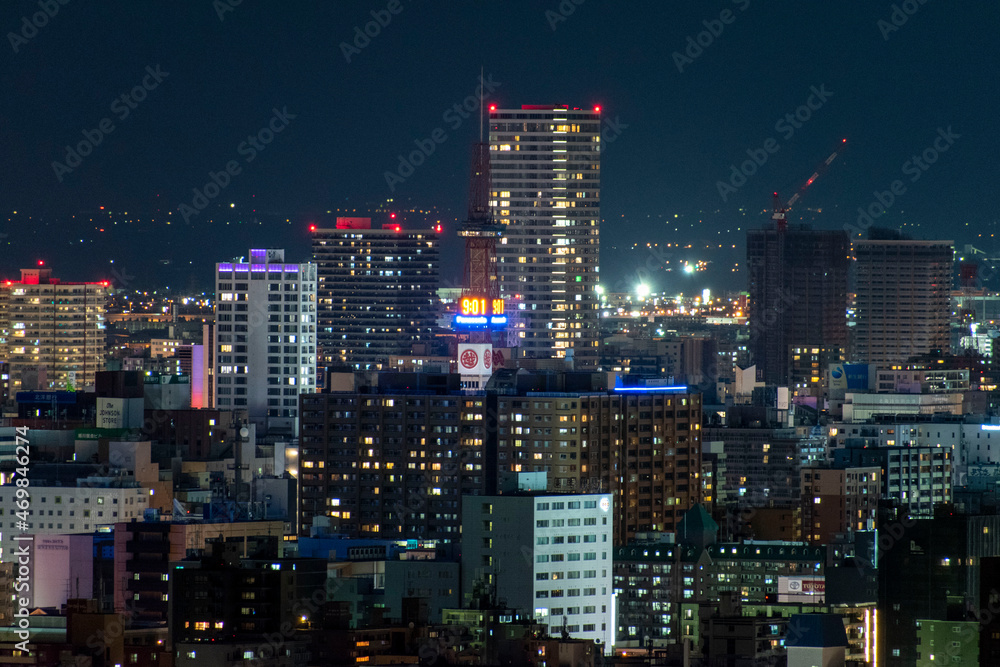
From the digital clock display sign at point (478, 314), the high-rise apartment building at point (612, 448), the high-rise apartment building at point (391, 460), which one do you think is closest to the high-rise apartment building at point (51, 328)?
the digital clock display sign at point (478, 314)

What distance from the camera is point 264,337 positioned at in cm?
10131

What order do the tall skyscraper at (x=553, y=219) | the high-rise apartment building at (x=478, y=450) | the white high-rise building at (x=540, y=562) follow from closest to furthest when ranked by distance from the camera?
the white high-rise building at (x=540, y=562) → the high-rise apartment building at (x=478, y=450) → the tall skyscraper at (x=553, y=219)

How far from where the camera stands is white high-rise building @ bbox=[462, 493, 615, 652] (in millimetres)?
55969

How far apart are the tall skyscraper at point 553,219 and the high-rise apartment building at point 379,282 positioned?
14.0 ft

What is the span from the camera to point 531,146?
453ft

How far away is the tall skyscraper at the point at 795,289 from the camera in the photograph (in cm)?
15125

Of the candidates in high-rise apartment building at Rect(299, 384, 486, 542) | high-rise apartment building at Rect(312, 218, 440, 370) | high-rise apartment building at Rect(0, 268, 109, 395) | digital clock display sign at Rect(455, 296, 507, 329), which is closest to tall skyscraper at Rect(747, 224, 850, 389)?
high-rise apartment building at Rect(312, 218, 440, 370)

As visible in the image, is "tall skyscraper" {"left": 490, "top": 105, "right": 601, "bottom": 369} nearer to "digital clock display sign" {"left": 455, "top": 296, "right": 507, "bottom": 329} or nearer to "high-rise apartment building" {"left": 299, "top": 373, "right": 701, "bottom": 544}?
"digital clock display sign" {"left": 455, "top": 296, "right": 507, "bottom": 329}

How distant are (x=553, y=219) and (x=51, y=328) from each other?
27.6 meters

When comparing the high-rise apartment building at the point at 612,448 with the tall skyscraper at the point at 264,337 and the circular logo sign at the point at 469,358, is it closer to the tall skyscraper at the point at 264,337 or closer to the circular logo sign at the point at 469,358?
the circular logo sign at the point at 469,358

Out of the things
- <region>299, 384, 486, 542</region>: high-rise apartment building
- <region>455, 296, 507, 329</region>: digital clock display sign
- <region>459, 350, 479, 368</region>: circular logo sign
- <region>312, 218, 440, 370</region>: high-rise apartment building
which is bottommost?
<region>299, 384, 486, 542</region>: high-rise apartment building

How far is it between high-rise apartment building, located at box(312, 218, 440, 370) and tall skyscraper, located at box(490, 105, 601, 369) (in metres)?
4.26

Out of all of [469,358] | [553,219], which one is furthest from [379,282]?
[469,358]

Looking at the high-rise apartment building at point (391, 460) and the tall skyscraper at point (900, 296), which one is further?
the tall skyscraper at point (900, 296)
